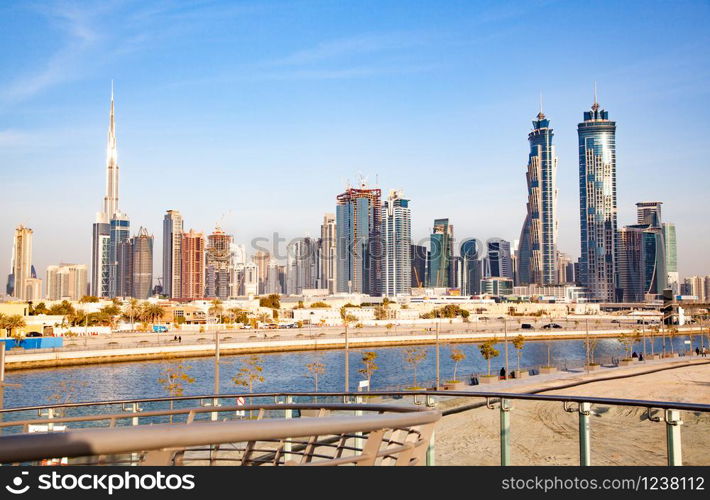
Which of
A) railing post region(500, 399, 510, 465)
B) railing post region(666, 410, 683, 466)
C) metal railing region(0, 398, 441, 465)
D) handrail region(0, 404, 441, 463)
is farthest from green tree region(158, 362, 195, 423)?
handrail region(0, 404, 441, 463)

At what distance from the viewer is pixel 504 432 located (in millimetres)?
5227

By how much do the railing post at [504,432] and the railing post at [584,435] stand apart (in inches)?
21.5

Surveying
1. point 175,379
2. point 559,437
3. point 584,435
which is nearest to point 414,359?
point 175,379

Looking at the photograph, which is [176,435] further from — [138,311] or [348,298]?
[348,298]

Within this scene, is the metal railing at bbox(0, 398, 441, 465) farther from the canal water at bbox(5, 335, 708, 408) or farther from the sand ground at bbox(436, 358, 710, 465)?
the canal water at bbox(5, 335, 708, 408)

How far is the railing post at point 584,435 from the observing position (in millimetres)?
4631

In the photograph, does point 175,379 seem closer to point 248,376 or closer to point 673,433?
point 248,376

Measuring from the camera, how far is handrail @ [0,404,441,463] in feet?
7.32

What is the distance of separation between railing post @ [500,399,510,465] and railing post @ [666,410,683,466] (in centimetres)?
110

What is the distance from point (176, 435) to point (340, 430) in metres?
0.78

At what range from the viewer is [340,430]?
3068mm

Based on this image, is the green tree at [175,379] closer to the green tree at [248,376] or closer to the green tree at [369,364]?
the green tree at [248,376]

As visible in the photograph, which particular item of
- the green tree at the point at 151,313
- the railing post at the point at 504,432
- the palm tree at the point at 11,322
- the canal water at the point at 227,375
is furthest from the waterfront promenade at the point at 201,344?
the railing post at the point at 504,432
